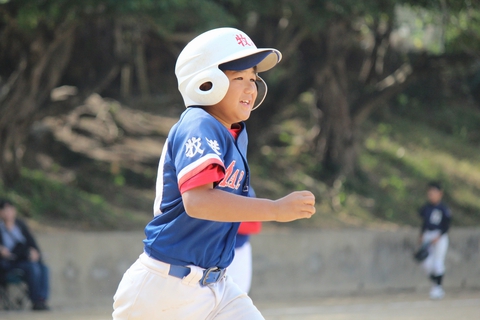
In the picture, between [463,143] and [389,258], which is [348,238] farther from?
[463,143]

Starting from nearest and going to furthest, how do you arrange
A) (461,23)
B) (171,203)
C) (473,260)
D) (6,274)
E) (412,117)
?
A: 1. (171,203)
2. (6,274)
3. (461,23)
4. (473,260)
5. (412,117)

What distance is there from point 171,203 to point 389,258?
11.6m

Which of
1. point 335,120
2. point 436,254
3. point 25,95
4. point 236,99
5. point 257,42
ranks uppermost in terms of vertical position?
point 257,42

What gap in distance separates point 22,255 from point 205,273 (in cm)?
778

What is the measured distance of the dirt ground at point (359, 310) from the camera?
1009cm

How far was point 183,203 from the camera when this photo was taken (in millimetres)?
3186

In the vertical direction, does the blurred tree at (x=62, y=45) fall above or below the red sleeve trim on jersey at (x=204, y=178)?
above

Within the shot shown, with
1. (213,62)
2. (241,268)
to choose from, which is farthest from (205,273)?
(241,268)

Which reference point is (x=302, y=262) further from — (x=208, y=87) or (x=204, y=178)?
(x=204, y=178)

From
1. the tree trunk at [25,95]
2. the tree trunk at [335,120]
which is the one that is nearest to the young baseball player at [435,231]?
the tree trunk at [335,120]

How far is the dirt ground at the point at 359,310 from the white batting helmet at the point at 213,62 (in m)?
6.95

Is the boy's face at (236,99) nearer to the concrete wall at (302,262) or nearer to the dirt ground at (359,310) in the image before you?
the dirt ground at (359,310)

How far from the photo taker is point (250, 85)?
3486 mm

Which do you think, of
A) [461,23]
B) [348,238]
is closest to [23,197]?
[348,238]
